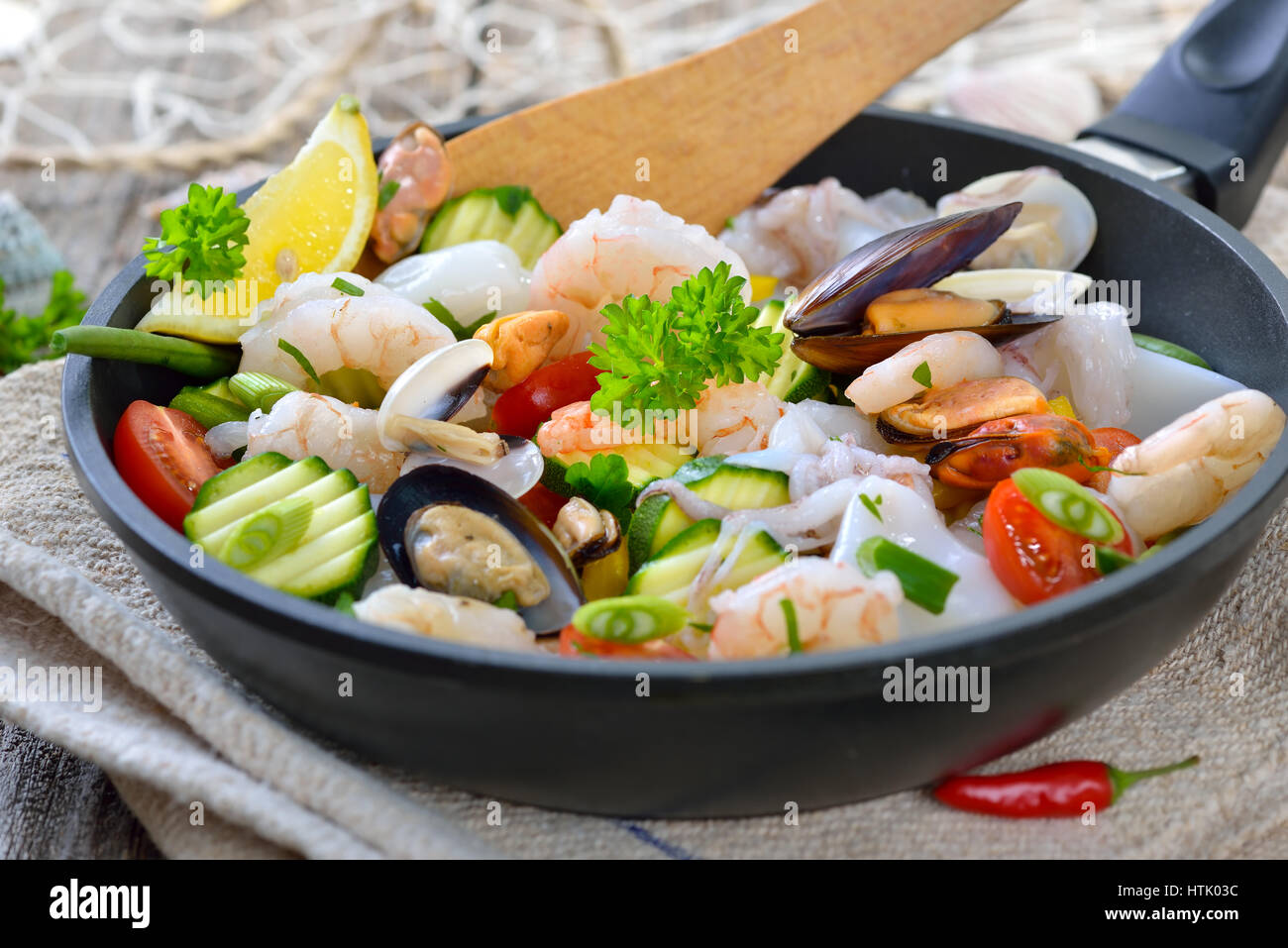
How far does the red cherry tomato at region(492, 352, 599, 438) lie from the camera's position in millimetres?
2391

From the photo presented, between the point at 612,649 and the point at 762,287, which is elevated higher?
the point at 762,287

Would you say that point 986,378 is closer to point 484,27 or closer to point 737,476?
point 737,476

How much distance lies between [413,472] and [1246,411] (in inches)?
50.5

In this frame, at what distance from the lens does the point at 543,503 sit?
218 cm

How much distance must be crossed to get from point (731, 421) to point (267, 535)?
2.73ft

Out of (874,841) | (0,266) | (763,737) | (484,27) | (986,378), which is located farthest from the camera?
(484,27)

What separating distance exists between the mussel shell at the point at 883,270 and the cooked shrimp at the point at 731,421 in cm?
16

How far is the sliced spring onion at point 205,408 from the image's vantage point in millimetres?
2350

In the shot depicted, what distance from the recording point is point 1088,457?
83.3 inches

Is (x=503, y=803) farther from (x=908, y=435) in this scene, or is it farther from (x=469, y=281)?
(x=469, y=281)

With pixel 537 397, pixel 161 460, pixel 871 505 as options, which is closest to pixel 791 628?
pixel 871 505

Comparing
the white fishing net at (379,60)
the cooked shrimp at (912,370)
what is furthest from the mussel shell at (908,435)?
the white fishing net at (379,60)

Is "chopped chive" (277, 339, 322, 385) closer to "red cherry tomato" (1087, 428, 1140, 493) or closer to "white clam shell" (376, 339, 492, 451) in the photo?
"white clam shell" (376, 339, 492, 451)

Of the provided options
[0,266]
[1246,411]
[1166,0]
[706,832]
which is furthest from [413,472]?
[1166,0]
